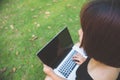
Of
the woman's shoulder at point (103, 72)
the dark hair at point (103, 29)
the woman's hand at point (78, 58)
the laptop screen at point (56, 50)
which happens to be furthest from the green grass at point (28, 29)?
the dark hair at point (103, 29)

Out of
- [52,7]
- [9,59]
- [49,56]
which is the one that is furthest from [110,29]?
[52,7]

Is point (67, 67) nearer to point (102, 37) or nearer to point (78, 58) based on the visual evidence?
point (78, 58)

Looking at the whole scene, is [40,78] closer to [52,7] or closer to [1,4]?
[52,7]

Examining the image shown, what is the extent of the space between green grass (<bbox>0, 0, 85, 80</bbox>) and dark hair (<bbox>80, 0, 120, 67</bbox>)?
1788 mm

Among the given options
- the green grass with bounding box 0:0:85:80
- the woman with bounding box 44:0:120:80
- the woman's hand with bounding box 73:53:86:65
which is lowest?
the green grass with bounding box 0:0:85:80

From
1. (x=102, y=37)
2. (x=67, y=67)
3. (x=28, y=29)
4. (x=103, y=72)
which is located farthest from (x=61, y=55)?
(x=28, y=29)

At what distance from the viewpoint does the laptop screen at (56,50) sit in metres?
2.81

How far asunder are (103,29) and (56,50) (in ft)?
4.25

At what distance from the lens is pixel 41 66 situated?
3693mm

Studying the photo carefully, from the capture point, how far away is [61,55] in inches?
120

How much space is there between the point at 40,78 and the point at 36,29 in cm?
106

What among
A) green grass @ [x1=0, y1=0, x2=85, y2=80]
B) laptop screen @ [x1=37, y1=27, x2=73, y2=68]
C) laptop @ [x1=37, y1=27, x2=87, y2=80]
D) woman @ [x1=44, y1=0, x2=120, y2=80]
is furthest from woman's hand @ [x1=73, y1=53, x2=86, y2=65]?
green grass @ [x1=0, y1=0, x2=85, y2=80]

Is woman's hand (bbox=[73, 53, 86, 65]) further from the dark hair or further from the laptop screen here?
the dark hair

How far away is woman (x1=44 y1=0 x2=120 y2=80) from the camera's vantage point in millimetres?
1679
